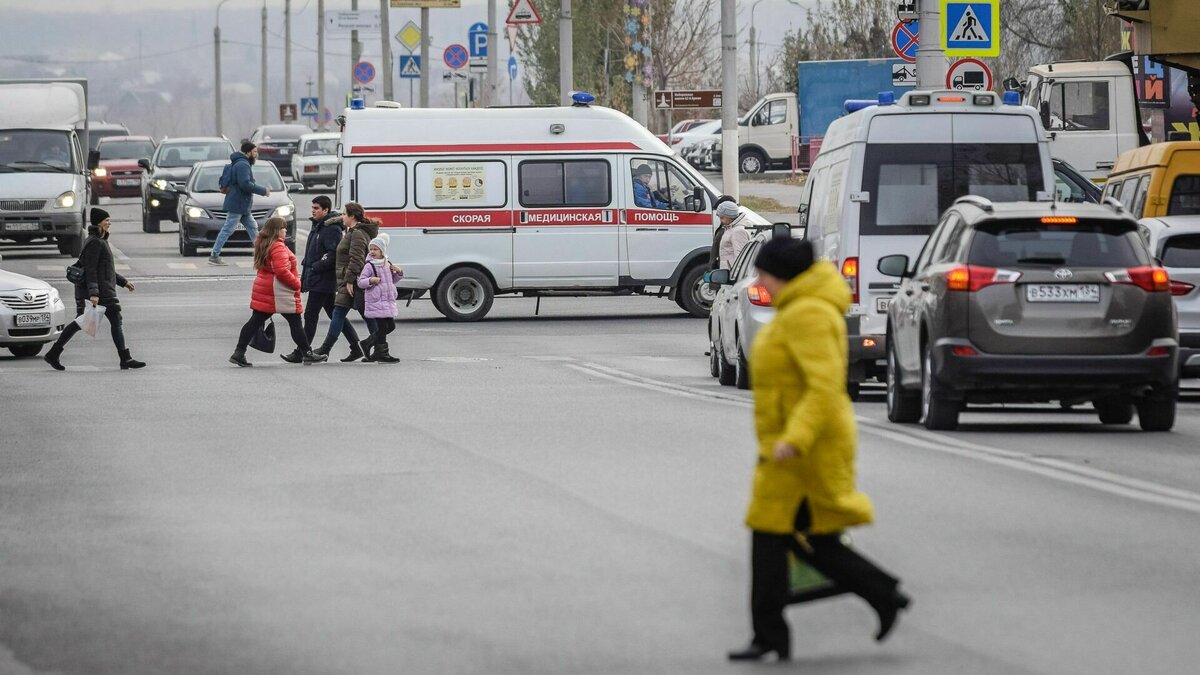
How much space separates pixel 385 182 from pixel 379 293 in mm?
6162

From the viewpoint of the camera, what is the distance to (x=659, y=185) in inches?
1165

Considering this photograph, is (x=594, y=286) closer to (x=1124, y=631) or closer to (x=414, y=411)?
(x=414, y=411)

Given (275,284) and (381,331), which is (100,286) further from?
(381,331)

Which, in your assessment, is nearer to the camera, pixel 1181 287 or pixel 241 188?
pixel 1181 287

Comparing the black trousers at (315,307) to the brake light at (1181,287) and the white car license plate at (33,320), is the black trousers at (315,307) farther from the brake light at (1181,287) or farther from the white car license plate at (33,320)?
the brake light at (1181,287)

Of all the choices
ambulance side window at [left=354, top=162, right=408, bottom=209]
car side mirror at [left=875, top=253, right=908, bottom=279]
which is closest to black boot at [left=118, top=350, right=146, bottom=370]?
ambulance side window at [left=354, top=162, right=408, bottom=209]

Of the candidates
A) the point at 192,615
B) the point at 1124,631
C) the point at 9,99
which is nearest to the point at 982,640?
the point at 1124,631

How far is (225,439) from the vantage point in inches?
621

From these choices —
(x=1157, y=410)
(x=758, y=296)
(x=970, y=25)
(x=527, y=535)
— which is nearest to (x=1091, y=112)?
(x=970, y=25)

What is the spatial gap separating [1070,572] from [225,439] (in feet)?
25.3

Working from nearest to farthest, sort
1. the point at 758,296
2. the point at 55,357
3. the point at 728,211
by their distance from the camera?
the point at 758,296
the point at 55,357
the point at 728,211

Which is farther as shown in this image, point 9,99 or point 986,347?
point 9,99

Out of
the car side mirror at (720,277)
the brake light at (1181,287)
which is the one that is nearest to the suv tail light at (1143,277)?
the brake light at (1181,287)

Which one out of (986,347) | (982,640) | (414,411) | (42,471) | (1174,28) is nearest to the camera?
(982,640)
